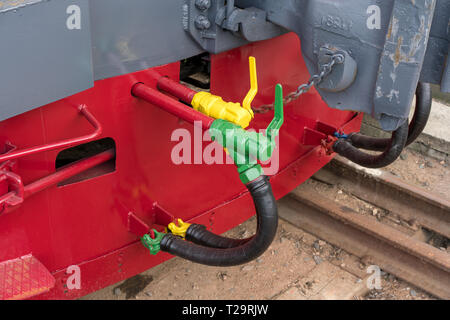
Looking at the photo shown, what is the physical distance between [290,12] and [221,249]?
42.8 inches

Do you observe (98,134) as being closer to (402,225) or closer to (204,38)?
(204,38)

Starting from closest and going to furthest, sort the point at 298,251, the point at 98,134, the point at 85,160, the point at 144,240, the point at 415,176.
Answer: the point at 98,134 < the point at 85,160 < the point at 144,240 < the point at 298,251 < the point at 415,176

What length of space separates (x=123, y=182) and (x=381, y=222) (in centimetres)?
207

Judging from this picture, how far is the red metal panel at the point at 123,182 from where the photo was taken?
2314 mm

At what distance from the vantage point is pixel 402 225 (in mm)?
3957

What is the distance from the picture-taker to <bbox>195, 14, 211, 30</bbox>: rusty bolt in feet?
8.15

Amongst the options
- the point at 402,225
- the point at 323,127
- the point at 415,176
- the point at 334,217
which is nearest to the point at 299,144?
the point at 323,127

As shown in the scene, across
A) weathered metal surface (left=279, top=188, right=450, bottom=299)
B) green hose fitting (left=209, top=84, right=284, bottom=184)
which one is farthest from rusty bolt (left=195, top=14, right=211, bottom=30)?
weathered metal surface (left=279, top=188, right=450, bottom=299)

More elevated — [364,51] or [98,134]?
[364,51]

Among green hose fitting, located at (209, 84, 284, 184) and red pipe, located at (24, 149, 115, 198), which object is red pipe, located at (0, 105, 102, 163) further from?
green hose fitting, located at (209, 84, 284, 184)

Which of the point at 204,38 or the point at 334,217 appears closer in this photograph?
the point at 204,38

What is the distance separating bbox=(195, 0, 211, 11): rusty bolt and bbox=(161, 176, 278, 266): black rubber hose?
78cm

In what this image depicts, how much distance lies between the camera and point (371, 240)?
3727 millimetres

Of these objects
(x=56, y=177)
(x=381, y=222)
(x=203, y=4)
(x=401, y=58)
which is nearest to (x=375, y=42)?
(x=401, y=58)
